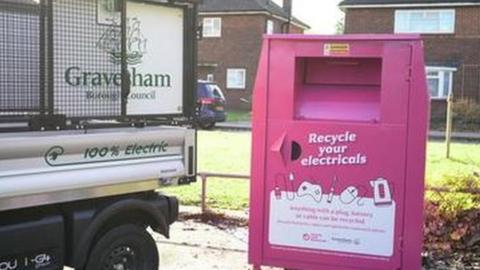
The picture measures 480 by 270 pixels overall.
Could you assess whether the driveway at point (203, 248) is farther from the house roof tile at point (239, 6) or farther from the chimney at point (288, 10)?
the chimney at point (288, 10)

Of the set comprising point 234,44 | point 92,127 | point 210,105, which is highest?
point 234,44

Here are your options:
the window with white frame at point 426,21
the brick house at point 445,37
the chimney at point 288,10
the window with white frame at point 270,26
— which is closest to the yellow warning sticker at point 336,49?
the brick house at point 445,37

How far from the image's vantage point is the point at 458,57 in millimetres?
32250

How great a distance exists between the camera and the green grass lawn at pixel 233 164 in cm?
993

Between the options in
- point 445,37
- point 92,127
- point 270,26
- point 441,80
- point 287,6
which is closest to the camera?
point 92,127

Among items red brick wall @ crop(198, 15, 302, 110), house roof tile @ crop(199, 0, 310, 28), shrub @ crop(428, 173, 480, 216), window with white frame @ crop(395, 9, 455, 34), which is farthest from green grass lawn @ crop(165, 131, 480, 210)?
house roof tile @ crop(199, 0, 310, 28)

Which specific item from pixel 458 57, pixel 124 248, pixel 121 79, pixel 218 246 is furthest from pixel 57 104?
pixel 458 57

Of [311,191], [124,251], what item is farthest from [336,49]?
[124,251]

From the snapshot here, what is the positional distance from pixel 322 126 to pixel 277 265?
1195mm

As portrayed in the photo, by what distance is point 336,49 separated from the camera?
589cm

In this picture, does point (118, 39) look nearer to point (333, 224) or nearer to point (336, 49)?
point (336, 49)

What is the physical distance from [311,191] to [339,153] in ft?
1.25

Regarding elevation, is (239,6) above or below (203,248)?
above

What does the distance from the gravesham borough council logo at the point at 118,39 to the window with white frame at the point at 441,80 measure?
90.4 feet
